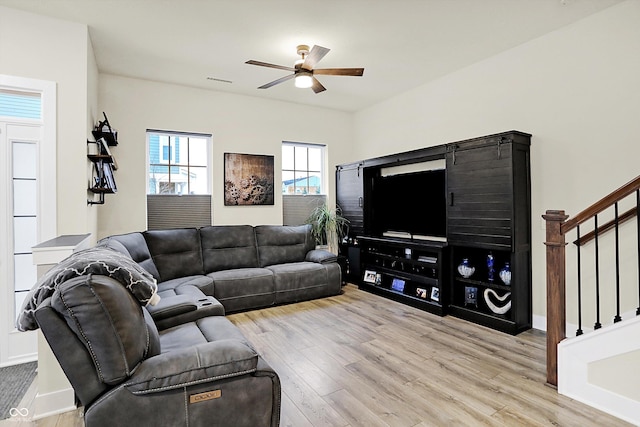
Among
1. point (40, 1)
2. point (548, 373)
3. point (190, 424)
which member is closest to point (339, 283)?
point (548, 373)

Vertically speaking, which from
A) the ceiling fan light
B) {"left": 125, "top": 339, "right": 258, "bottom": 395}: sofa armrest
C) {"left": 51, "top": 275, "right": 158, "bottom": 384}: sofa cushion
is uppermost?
the ceiling fan light

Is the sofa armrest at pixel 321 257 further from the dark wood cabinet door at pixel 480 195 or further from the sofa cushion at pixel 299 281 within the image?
the dark wood cabinet door at pixel 480 195

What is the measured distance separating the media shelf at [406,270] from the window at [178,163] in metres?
2.71

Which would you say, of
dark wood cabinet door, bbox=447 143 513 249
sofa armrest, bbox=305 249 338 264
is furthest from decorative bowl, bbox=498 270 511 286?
sofa armrest, bbox=305 249 338 264

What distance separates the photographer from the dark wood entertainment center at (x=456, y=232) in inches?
137

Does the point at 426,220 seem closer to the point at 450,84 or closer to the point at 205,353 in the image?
the point at 450,84

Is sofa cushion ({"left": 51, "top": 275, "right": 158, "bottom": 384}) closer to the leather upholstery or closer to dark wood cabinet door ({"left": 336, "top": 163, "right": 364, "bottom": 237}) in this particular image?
the leather upholstery

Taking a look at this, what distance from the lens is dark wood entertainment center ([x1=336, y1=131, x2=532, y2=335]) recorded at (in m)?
3.48

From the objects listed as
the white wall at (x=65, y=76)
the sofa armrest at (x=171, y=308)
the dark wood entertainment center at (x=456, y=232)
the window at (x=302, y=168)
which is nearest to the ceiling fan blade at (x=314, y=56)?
the dark wood entertainment center at (x=456, y=232)

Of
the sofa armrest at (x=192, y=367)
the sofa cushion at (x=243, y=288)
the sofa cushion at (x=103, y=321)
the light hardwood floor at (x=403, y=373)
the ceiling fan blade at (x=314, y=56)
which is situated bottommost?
the light hardwood floor at (x=403, y=373)

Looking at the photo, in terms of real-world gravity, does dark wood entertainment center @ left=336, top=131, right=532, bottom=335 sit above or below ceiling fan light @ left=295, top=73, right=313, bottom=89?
below

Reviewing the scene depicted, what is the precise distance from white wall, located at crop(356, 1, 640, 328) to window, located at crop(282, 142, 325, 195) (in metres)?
2.52

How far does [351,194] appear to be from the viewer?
18.7ft

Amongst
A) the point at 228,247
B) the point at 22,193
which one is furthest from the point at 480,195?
the point at 22,193
